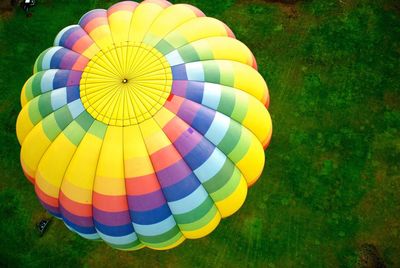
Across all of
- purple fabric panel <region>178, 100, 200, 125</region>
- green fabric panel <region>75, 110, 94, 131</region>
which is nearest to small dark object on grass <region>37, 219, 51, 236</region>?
green fabric panel <region>75, 110, 94, 131</region>

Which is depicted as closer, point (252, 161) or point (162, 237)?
point (162, 237)

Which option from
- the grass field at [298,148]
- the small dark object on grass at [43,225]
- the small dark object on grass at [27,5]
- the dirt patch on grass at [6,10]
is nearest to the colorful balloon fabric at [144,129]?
the grass field at [298,148]

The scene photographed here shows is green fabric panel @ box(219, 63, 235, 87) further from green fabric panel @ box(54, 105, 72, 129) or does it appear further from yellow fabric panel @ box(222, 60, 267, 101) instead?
green fabric panel @ box(54, 105, 72, 129)

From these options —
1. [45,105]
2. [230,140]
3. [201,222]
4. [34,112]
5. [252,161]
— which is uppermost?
[45,105]

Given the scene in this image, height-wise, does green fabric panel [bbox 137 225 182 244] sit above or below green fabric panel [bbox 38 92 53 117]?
below

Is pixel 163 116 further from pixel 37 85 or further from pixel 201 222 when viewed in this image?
pixel 37 85

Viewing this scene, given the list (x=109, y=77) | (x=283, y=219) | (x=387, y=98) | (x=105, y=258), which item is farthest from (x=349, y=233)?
(x=109, y=77)

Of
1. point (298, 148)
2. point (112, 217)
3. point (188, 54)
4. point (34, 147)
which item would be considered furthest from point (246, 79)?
point (34, 147)
